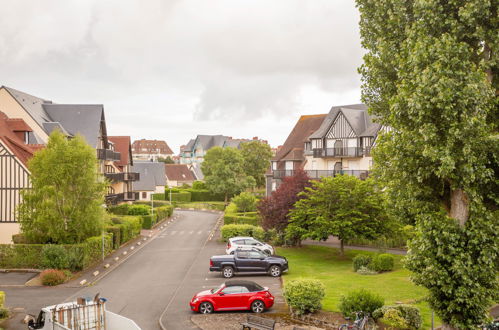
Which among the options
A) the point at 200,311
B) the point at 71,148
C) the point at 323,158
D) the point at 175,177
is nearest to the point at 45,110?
the point at 71,148

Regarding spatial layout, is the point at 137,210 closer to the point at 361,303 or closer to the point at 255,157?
the point at 255,157

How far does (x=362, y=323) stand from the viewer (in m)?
15.3

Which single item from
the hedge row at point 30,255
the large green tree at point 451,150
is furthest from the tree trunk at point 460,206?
Answer: the hedge row at point 30,255

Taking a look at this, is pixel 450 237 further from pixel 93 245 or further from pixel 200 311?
pixel 93 245

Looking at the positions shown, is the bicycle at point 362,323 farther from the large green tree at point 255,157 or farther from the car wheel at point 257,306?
the large green tree at point 255,157

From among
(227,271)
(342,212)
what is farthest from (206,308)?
(342,212)

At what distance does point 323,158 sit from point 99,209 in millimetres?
28265

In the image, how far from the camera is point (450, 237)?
12.8m

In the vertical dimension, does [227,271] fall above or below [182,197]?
below

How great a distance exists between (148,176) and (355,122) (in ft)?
139

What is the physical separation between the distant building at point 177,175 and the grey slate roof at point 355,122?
185ft

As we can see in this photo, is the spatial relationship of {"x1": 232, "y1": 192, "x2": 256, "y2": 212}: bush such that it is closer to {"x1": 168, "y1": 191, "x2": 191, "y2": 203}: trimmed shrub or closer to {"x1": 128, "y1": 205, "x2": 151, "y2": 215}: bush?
{"x1": 128, "y1": 205, "x2": 151, "y2": 215}: bush

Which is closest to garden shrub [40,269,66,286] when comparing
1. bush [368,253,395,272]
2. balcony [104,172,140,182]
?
bush [368,253,395,272]

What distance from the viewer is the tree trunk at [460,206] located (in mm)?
13383
